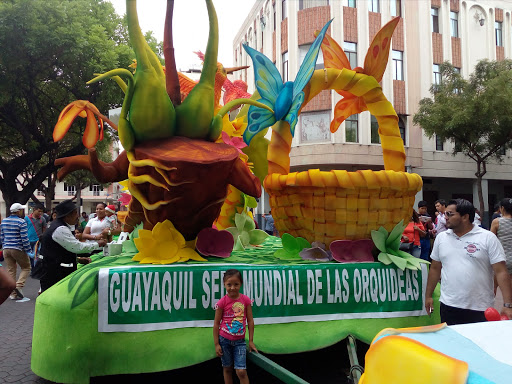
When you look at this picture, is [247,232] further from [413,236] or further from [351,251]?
[413,236]

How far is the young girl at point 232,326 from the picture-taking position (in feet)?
8.82

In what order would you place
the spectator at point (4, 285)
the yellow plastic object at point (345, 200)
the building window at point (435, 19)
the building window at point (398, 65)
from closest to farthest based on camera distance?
the spectator at point (4, 285), the yellow plastic object at point (345, 200), the building window at point (398, 65), the building window at point (435, 19)

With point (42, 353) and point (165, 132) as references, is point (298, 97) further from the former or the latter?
point (42, 353)

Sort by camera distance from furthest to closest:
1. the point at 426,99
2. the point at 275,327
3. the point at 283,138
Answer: the point at 426,99
the point at 283,138
the point at 275,327

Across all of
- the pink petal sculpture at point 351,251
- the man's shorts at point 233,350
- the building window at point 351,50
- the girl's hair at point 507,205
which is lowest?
the man's shorts at point 233,350

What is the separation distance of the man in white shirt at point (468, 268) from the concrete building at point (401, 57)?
14.5 metres

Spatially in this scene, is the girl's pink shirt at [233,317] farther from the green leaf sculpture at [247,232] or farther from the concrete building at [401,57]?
the concrete building at [401,57]

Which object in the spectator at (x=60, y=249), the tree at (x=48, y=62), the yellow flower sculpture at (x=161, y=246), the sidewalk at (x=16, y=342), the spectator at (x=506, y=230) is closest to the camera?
the yellow flower sculpture at (x=161, y=246)

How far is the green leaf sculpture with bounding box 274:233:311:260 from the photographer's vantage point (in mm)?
3646

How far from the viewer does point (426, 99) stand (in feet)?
56.9

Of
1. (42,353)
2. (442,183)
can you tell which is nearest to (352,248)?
(42,353)

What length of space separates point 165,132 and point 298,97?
117 centimetres

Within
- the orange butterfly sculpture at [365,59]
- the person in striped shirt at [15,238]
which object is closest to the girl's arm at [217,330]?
the orange butterfly sculpture at [365,59]

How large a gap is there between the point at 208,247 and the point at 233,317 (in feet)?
2.75
